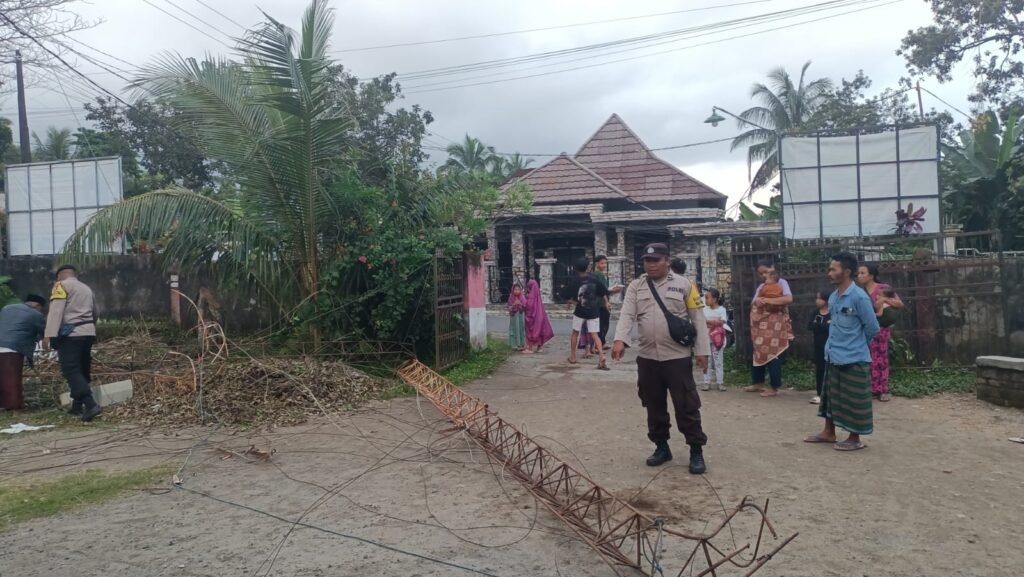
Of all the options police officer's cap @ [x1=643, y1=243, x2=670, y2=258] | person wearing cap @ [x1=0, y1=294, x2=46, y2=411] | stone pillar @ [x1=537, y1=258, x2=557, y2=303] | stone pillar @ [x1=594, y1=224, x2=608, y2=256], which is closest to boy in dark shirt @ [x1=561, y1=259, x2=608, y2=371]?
police officer's cap @ [x1=643, y1=243, x2=670, y2=258]

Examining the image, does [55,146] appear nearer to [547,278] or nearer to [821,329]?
[547,278]

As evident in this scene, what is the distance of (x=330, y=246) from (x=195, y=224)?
168cm

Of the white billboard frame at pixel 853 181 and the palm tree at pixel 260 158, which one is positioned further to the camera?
the white billboard frame at pixel 853 181

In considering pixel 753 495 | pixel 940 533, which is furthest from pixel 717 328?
pixel 940 533

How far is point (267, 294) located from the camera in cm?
982

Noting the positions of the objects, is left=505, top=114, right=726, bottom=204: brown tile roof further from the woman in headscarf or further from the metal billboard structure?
the metal billboard structure

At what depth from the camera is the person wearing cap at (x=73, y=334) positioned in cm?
697

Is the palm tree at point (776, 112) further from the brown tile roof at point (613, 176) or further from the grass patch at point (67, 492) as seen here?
the grass patch at point (67, 492)

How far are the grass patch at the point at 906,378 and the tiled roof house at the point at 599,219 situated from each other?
40.2 feet

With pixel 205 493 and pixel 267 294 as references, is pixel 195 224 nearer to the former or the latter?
pixel 267 294

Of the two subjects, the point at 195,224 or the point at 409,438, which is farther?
the point at 195,224

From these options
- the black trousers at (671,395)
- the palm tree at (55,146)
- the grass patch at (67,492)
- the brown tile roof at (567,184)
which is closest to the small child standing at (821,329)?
the black trousers at (671,395)

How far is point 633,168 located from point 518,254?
5.54m

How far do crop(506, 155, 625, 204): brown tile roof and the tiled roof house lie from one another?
0.10ft
